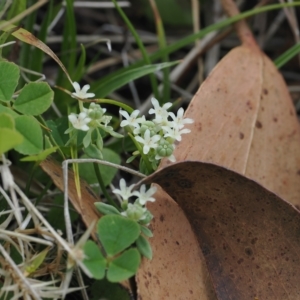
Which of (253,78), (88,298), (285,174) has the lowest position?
(88,298)

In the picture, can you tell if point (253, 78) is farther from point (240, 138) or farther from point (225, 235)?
point (225, 235)

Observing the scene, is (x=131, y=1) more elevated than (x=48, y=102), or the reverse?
(x=48, y=102)

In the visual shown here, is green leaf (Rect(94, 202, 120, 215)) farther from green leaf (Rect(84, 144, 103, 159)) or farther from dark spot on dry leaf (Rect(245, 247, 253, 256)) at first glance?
dark spot on dry leaf (Rect(245, 247, 253, 256))

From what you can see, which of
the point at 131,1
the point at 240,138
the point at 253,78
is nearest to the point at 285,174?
the point at 240,138

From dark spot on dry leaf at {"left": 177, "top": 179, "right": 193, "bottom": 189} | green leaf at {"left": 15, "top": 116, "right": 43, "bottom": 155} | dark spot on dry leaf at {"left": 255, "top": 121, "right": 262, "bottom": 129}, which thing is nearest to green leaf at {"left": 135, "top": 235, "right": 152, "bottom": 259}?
dark spot on dry leaf at {"left": 177, "top": 179, "right": 193, "bottom": 189}

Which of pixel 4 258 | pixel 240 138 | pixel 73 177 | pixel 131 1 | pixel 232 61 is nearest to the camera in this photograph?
pixel 4 258

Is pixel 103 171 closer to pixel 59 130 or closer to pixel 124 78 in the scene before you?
pixel 59 130

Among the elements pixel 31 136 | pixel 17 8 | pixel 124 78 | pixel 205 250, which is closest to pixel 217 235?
pixel 205 250

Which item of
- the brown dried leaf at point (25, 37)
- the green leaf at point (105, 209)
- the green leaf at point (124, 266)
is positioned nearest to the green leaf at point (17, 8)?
the brown dried leaf at point (25, 37)
